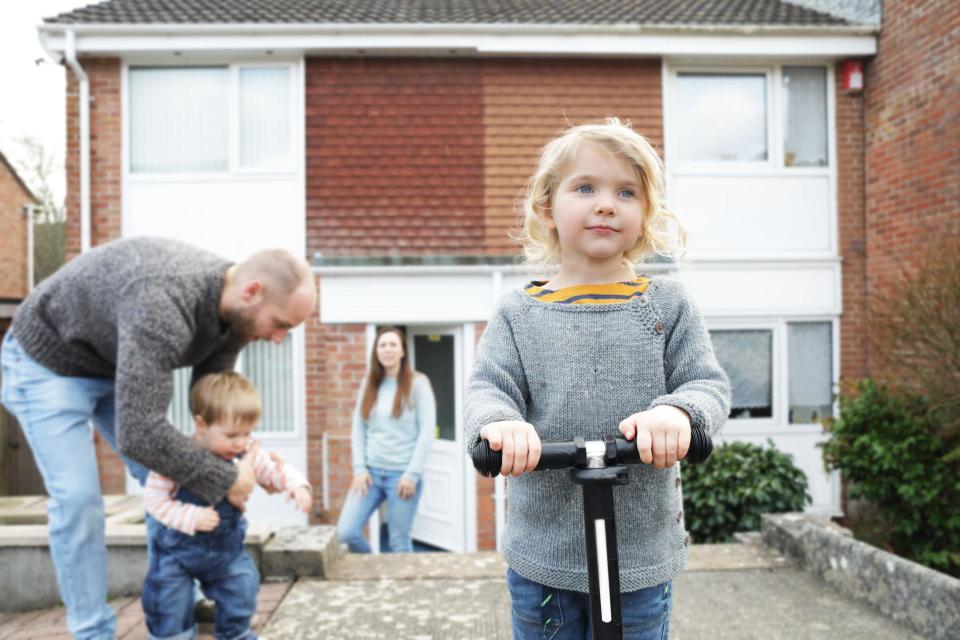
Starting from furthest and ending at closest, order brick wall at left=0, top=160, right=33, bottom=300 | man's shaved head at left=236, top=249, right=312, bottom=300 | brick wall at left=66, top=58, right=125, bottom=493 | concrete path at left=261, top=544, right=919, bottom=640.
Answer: brick wall at left=0, top=160, right=33, bottom=300 → brick wall at left=66, top=58, right=125, bottom=493 → concrete path at left=261, top=544, right=919, bottom=640 → man's shaved head at left=236, top=249, right=312, bottom=300

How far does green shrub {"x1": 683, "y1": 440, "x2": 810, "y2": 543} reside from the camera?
6387 mm

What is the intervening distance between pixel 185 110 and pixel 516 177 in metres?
4.18

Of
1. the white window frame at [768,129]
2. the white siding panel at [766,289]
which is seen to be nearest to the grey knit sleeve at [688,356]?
the white siding panel at [766,289]

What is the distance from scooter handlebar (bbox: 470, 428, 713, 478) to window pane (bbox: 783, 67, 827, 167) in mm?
8851

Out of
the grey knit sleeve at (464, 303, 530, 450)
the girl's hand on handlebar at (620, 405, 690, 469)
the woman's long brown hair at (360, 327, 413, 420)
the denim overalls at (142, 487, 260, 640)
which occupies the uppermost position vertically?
the grey knit sleeve at (464, 303, 530, 450)

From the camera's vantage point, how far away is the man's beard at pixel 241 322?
2.78 metres

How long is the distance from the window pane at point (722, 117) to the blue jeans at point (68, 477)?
802 cm

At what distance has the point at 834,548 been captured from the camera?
3.85 meters

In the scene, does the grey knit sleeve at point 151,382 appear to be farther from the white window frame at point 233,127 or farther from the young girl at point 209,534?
the white window frame at point 233,127

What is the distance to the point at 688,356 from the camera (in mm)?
1812

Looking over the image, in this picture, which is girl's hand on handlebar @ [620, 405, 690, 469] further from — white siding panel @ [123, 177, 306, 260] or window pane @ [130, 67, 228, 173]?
window pane @ [130, 67, 228, 173]

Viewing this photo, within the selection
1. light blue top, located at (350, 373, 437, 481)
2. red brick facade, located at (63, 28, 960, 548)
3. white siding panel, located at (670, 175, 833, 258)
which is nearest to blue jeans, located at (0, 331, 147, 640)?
light blue top, located at (350, 373, 437, 481)

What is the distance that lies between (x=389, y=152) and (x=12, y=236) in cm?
1295

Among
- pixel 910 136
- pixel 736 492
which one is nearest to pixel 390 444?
pixel 736 492
